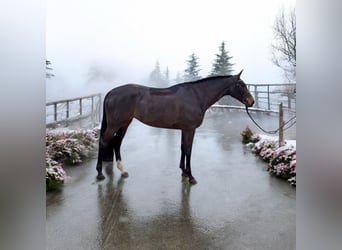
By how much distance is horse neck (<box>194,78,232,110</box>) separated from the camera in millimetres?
2127

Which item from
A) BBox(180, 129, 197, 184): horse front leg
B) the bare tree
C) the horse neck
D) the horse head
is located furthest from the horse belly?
the bare tree

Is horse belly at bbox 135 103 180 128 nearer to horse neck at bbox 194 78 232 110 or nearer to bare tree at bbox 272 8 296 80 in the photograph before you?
horse neck at bbox 194 78 232 110

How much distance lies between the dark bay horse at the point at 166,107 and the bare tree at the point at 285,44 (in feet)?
1.02

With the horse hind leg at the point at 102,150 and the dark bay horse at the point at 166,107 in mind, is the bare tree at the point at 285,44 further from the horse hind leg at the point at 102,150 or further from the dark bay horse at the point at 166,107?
the horse hind leg at the point at 102,150

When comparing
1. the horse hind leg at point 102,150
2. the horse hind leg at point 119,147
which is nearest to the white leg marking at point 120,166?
the horse hind leg at point 119,147

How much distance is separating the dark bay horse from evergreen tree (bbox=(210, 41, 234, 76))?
43mm

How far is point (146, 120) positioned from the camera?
2139 mm

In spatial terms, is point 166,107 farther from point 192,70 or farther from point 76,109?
point 76,109

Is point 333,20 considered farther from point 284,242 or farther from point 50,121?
point 50,121

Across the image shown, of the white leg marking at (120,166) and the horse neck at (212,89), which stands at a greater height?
the horse neck at (212,89)

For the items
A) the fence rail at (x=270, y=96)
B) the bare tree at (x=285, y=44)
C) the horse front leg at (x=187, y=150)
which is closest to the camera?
the bare tree at (x=285, y=44)

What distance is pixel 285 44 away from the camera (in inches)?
75.7

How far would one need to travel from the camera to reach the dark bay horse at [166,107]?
2086 millimetres

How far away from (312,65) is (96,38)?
1637mm
